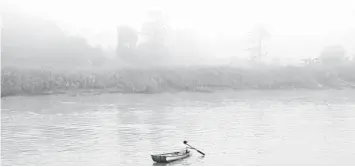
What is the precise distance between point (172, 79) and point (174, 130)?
231ft

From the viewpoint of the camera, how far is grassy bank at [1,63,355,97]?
134 m

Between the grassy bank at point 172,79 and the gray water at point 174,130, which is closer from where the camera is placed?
the gray water at point 174,130

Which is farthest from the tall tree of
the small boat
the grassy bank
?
the small boat

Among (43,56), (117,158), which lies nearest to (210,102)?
(43,56)

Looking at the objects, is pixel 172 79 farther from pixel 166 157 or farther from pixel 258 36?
pixel 166 157

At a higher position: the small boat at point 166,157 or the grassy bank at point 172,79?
the grassy bank at point 172,79

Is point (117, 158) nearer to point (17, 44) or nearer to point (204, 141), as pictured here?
point (204, 141)

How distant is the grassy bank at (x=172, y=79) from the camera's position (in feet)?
441

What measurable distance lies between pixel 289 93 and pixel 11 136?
301 feet

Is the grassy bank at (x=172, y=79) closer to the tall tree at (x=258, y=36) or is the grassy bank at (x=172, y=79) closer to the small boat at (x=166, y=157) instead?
the tall tree at (x=258, y=36)

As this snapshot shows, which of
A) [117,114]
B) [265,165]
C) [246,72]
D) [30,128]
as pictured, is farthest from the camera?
[246,72]

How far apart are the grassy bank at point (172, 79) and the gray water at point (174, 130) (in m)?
5.73

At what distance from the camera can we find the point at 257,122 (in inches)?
3462

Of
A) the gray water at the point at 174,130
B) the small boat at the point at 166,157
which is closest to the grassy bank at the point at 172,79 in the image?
the gray water at the point at 174,130
